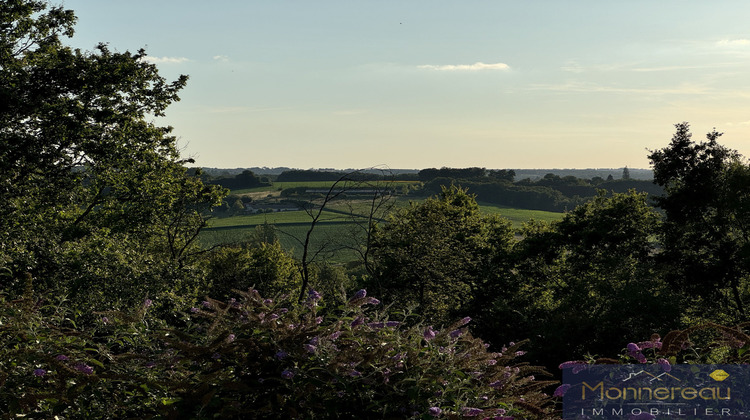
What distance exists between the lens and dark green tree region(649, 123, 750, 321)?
26.9 m

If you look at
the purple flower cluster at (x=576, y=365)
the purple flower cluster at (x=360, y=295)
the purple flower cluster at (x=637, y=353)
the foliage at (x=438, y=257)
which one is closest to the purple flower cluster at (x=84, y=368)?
the purple flower cluster at (x=360, y=295)

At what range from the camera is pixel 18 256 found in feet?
45.4

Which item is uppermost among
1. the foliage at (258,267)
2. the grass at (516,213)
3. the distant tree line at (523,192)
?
the distant tree line at (523,192)

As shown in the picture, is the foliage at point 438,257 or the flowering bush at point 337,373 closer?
the flowering bush at point 337,373

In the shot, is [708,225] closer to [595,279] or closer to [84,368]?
[595,279]

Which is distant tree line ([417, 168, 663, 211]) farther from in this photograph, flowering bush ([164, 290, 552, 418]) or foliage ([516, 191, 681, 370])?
flowering bush ([164, 290, 552, 418])

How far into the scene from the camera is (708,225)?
90.0 ft

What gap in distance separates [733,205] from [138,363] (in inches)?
1136

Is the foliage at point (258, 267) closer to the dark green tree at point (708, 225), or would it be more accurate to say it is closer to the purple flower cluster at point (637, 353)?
the dark green tree at point (708, 225)

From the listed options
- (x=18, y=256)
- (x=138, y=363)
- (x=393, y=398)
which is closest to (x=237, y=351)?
(x=138, y=363)

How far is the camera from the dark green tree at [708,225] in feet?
88.1

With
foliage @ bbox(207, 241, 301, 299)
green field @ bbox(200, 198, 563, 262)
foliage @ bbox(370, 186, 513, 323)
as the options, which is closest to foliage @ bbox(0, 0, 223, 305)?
foliage @ bbox(370, 186, 513, 323)

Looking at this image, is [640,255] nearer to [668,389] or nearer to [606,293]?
[606,293]

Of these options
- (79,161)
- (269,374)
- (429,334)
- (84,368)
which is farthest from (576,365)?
(79,161)
